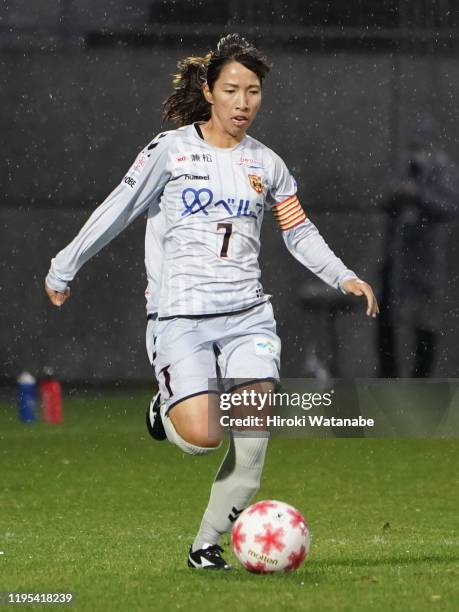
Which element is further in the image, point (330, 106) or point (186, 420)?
point (330, 106)

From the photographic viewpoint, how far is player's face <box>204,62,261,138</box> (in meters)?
6.03

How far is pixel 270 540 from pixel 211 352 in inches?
29.1

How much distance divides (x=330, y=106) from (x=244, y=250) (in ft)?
26.8

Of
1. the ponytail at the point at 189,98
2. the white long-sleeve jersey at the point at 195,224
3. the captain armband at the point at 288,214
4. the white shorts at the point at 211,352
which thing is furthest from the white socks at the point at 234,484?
the ponytail at the point at 189,98

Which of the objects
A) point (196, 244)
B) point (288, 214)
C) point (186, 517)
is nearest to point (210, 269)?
point (196, 244)

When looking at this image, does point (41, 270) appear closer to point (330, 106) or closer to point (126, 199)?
point (330, 106)

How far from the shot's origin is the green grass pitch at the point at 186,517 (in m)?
5.66

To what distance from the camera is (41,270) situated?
546 inches

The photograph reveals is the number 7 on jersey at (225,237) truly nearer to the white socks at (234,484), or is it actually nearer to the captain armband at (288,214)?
the captain armband at (288,214)

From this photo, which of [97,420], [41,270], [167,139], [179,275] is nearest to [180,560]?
[179,275]

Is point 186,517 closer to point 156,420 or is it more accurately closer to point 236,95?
point 156,420

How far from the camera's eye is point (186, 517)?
796 centimetres

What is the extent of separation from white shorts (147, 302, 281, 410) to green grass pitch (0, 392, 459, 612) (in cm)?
72

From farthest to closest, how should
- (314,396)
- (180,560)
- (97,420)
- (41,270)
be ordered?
(41,270), (314,396), (97,420), (180,560)
